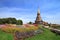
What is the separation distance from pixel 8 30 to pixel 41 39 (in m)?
5.73

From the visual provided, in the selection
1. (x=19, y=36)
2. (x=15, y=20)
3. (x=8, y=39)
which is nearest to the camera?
(x=8, y=39)

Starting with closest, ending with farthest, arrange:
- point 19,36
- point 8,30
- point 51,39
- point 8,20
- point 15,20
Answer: point 51,39
point 19,36
point 8,30
point 8,20
point 15,20

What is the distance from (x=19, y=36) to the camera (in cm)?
1747

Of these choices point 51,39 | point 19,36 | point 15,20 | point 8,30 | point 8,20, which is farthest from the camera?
point 15,20

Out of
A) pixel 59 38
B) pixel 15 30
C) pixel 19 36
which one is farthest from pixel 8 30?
pixel 59 38

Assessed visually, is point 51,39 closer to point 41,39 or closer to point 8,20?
point 41,39

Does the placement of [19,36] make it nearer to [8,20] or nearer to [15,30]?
[15,30]

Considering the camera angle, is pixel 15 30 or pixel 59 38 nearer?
pixel 59 38

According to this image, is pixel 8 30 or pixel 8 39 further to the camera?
pixel 8 30

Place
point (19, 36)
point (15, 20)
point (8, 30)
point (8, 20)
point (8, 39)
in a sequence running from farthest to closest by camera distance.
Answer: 1. point (15, 20)
2. point (8, 20)
3. point (8, 30)
4. point (19, 36)
5. point (8, 39)

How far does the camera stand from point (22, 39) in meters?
16.3

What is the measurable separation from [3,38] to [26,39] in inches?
113

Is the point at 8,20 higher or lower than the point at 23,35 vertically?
higher

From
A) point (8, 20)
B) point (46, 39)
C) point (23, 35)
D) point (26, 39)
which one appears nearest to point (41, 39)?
point (46, 39)
